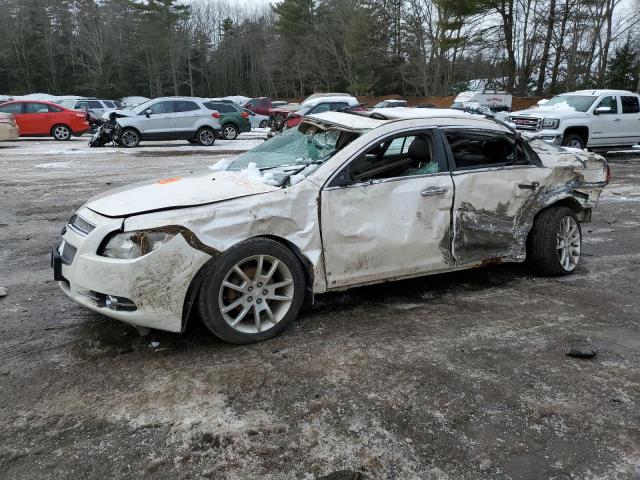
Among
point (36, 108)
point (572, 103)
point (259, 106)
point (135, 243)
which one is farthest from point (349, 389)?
point (259, 106)

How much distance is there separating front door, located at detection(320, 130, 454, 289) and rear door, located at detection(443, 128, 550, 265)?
156 millimetres

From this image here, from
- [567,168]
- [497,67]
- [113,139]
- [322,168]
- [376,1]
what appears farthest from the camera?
[376,1]

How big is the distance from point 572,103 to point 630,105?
2.07m

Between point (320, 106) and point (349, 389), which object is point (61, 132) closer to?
point (320, 106)

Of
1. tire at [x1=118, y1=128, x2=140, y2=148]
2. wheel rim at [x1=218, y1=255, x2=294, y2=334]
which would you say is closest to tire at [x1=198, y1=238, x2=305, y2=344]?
wheel rim at [x1=218, y1=255, x2=294, y2=334]

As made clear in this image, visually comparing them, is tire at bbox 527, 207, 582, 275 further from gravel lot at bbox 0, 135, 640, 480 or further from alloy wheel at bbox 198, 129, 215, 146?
alloy wheel at bbox 198, 129, 215, 146

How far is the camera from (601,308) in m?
4.56

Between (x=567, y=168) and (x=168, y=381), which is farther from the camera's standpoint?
(x=567, y=168)

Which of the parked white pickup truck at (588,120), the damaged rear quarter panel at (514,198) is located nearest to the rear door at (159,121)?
the parked white pickup truck at (588,120)

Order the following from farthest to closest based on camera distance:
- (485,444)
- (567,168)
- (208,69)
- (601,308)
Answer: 1. (208,69)
2. (567,168)
3. (601,308)
4. (485,444)

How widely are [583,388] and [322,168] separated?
226cm

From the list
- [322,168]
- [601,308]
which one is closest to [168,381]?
[322,168]

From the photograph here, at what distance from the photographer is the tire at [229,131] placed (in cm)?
2158

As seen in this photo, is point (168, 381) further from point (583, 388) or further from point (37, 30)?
point (37, 30)
